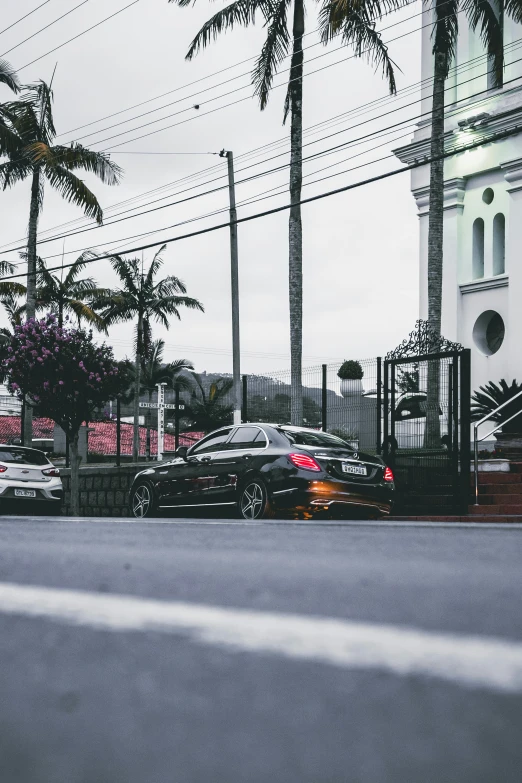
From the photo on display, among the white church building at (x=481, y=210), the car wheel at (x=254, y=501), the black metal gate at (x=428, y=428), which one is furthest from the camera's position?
the white church building at (x=481, y=210)

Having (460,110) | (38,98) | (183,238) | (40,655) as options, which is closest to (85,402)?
(183,238)

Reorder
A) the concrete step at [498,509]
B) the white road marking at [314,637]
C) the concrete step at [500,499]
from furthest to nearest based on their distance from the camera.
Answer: the concrete step at [500,499], the concrete step at [498,509], the white road marking at [314,637]

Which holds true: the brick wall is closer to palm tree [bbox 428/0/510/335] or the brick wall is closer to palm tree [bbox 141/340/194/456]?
palm tree [bbox 428/0/510/335]

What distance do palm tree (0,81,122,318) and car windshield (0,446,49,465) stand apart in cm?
1102

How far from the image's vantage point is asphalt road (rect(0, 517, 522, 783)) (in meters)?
1.32

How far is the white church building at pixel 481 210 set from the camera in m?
26.7

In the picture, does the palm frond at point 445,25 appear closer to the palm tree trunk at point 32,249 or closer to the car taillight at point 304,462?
the car taillight at point 304,462

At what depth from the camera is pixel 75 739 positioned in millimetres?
1540

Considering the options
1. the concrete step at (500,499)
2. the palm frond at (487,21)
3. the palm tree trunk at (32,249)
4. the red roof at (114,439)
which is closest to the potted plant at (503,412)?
the concrete step at (500,499)

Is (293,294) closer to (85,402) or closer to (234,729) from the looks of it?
(85,402)

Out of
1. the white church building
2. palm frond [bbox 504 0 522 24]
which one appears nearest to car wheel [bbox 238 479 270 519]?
palm frond [bbox 504 0 522 24]

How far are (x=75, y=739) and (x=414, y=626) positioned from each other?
1023 millimetres

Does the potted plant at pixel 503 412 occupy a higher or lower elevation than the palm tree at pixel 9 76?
lower

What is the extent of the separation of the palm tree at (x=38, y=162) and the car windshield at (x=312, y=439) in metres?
16.6
